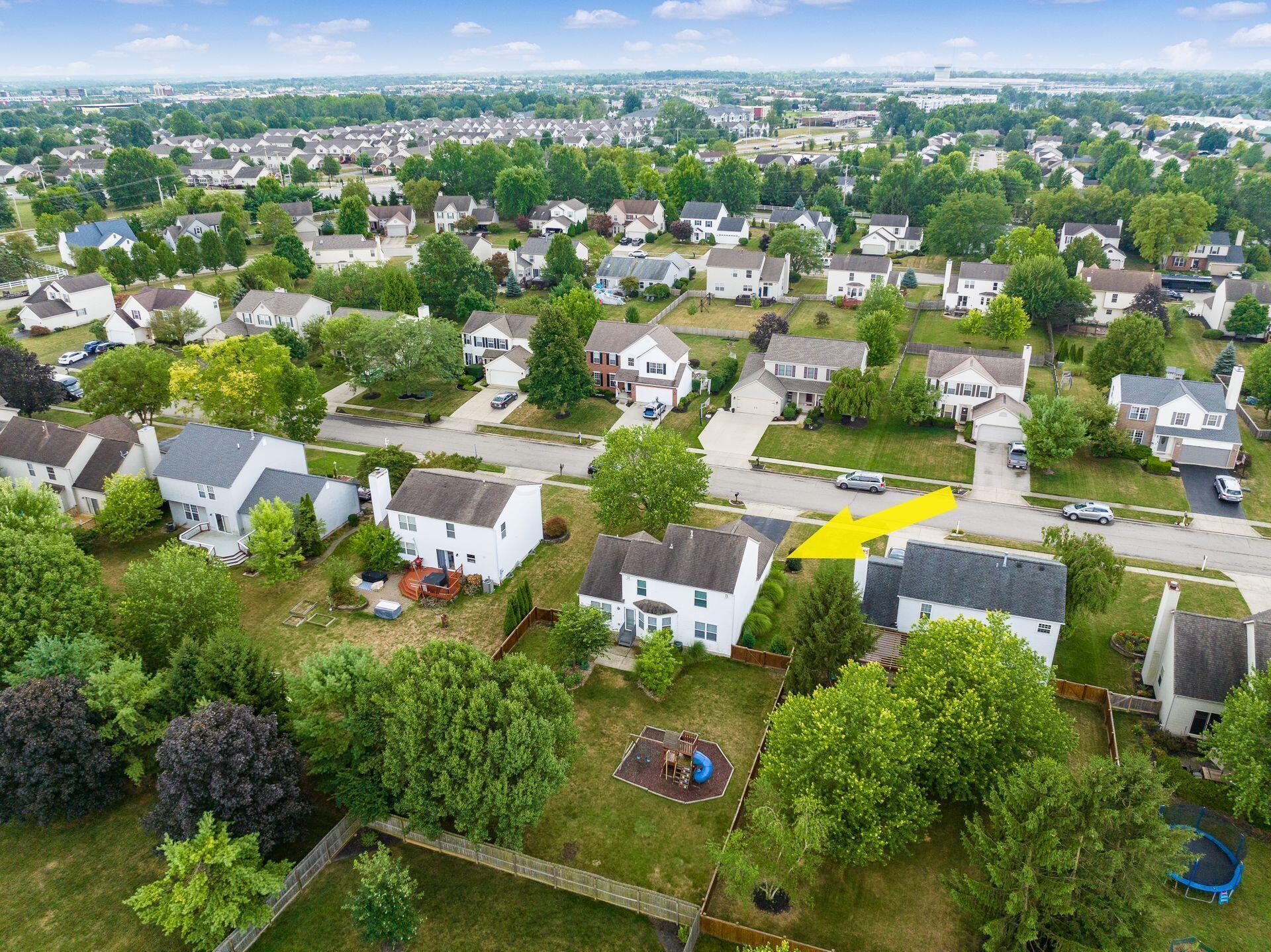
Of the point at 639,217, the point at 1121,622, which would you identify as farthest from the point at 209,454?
the point at 639,217

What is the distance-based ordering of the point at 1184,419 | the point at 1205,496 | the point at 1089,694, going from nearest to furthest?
the point at 1089,694, the point at 1205,496, the point at 1184,419

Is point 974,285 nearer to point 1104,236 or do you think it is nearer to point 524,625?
point 1104,236

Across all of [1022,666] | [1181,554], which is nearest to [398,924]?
[1022,666]

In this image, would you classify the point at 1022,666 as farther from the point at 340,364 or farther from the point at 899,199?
the point at 899,199

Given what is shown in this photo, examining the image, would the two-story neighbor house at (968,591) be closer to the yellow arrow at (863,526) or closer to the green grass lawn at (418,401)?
the yellow arrow at (863,526)

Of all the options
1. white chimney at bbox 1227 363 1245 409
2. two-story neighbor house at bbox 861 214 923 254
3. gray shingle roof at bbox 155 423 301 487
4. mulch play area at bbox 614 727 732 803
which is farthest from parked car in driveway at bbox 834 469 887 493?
two-story neighbor house at bbox 861 214 923 254
